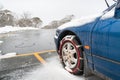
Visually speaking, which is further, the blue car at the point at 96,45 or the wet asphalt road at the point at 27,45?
the wet asphalt road at the point at 27,45

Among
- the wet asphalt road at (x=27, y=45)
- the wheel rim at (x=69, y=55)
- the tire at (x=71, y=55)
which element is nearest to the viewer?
the tire at (x=71, y=55)

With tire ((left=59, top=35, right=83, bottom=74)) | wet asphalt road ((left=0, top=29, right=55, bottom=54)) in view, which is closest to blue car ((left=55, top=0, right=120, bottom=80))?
tire ((left=59, top=35, right=83, bottom=74))

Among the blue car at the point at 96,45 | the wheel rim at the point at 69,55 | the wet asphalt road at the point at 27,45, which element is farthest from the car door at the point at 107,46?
the wet asphalt road at the point at 27,45

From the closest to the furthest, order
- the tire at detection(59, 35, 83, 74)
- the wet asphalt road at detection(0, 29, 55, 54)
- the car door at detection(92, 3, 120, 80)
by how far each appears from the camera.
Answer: the car door at detection(92, 3, 120, 80) < the tire at detection(59, 35, 83, 74) < the wet asphalt road at detection(0, 29, 55, 54)

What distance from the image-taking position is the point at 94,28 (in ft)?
9.47

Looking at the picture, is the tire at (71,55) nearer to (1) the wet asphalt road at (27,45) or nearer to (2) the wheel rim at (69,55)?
(2) the wheel rim at (69,55)

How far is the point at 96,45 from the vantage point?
9.27ft

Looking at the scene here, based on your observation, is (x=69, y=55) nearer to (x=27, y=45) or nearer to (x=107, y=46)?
(x=107, y=46)

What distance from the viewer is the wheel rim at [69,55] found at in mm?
3686

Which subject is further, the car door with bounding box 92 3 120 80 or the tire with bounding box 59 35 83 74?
the tire with bounding box 59 35 83 74

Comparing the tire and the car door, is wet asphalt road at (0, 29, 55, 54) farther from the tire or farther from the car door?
the car door

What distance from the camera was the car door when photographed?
2443mm

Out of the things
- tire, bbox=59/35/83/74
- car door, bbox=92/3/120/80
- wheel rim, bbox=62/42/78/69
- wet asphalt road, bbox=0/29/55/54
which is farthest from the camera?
wet asphalt road, bbox=0/29/55/54

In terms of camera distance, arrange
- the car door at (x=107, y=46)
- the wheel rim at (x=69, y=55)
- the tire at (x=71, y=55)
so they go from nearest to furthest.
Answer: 1. the car door at (x=107, y=46)
2. the tire at (x=71, y=55)
3. the wheel rim at (x=69, y=55)
